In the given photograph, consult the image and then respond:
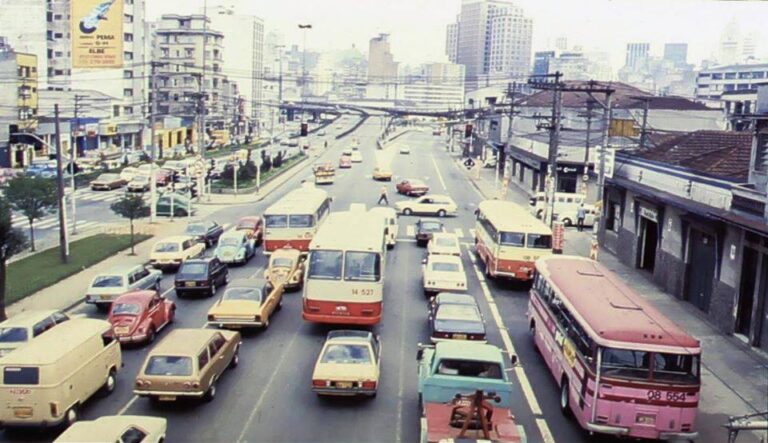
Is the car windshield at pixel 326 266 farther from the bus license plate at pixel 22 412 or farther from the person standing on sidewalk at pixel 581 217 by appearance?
the person standing on sidewalk at pixel 581 217

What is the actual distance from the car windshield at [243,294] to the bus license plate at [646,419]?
12.6m

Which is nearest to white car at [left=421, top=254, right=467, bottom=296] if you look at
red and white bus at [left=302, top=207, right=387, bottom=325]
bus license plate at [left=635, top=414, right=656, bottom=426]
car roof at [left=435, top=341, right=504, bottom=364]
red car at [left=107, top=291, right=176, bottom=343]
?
red and white bus at [left=302, top=207, right=387, bottom=325]

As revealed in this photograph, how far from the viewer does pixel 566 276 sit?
21.8 meters

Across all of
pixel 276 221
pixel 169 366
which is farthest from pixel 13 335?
pixel 276 221

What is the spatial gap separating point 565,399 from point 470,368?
3024 millimetres

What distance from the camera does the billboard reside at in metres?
78.7

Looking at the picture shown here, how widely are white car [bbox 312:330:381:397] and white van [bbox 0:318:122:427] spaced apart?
16.3ft

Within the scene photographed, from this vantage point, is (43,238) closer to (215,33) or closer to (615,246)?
(615,246)

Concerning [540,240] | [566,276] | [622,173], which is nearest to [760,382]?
[566,276]

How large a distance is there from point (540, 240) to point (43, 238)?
27609 mm

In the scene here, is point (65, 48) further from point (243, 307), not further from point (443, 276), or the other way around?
point (243, 307)

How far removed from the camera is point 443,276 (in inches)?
1183

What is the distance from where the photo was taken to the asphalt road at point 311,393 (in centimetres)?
1703

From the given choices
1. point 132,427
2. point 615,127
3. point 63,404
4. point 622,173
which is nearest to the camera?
point 132,427
